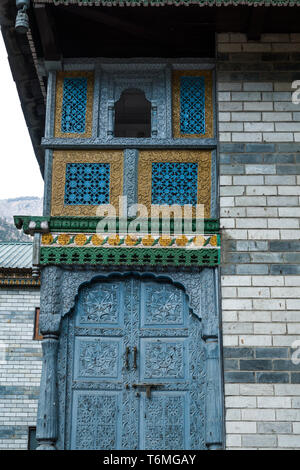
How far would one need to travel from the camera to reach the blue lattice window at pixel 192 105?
29.9 feet

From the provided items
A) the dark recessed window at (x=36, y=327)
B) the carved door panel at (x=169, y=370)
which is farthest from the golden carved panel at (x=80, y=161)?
Result: the dark recessed window at (x=36, y=327)

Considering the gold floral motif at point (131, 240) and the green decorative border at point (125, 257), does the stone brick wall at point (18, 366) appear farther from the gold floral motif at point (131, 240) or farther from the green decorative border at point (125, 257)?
the gold floral motif at point (131, 240)

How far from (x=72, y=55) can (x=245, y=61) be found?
2472 mm

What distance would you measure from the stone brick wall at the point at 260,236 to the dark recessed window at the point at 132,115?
3.02 meters

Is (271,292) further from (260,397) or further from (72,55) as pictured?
(72,55)

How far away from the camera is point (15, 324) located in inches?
628

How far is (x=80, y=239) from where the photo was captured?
27.8ft

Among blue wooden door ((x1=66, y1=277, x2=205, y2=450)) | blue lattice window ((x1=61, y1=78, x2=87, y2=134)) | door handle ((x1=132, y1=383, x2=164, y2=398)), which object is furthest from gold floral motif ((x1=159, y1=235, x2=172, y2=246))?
blue lattice window ((x1=61, y1=78, x2=87, y2=134))

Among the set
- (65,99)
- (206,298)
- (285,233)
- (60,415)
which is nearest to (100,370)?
(60,415)

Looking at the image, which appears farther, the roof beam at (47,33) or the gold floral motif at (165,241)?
the roof beam at (47,33)
